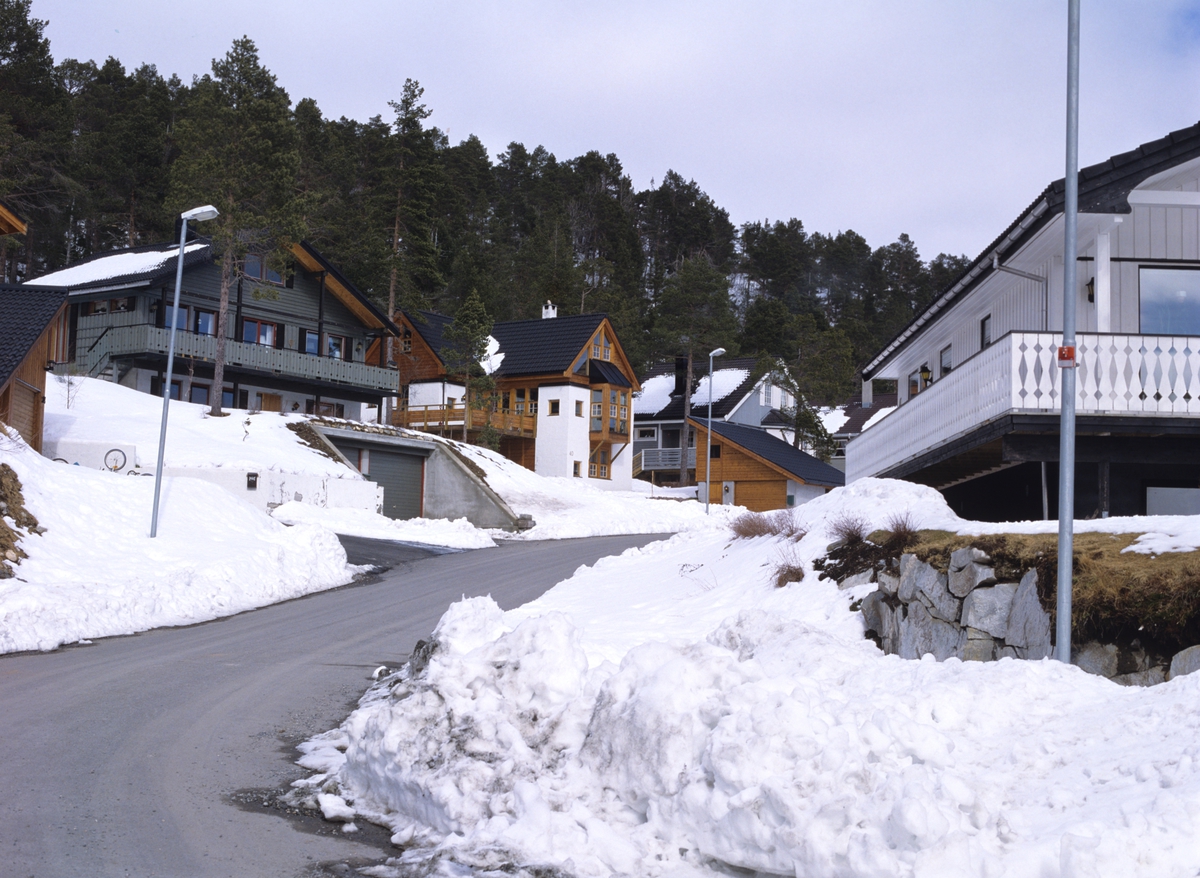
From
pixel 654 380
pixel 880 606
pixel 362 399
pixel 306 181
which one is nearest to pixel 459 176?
pixel 306 181

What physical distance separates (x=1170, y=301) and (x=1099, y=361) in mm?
3111

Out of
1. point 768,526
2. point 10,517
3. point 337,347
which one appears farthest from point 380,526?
point 337,347

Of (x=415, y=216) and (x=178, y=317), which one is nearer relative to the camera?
(x=178, y=317)

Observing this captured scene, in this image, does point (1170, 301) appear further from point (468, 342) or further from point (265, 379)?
point (468, 342)

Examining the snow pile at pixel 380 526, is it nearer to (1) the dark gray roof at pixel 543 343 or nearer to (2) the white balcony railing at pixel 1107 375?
(2) the white balcony railing at pixel 1107 375

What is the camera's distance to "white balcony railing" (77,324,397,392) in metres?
Result: 41.8

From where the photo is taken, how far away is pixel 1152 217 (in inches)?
624

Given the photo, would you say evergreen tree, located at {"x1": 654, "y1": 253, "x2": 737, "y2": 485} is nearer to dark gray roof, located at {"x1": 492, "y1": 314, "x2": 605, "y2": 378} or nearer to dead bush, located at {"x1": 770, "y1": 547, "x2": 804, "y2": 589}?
dark gray roof, located at {"x1": 492, "y1": 314, "x2": 605, "y2": 378}

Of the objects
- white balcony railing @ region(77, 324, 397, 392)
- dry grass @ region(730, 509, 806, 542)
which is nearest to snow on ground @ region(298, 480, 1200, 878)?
dry grass @ region(730, 509, 806, 542)

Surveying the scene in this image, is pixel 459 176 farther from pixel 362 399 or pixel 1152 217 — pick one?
pixel 1152 217

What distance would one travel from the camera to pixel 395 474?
136 ft

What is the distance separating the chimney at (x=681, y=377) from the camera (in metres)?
65.4

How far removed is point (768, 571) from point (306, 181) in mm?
59825

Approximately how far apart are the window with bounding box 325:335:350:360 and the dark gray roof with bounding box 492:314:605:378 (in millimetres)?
9921
